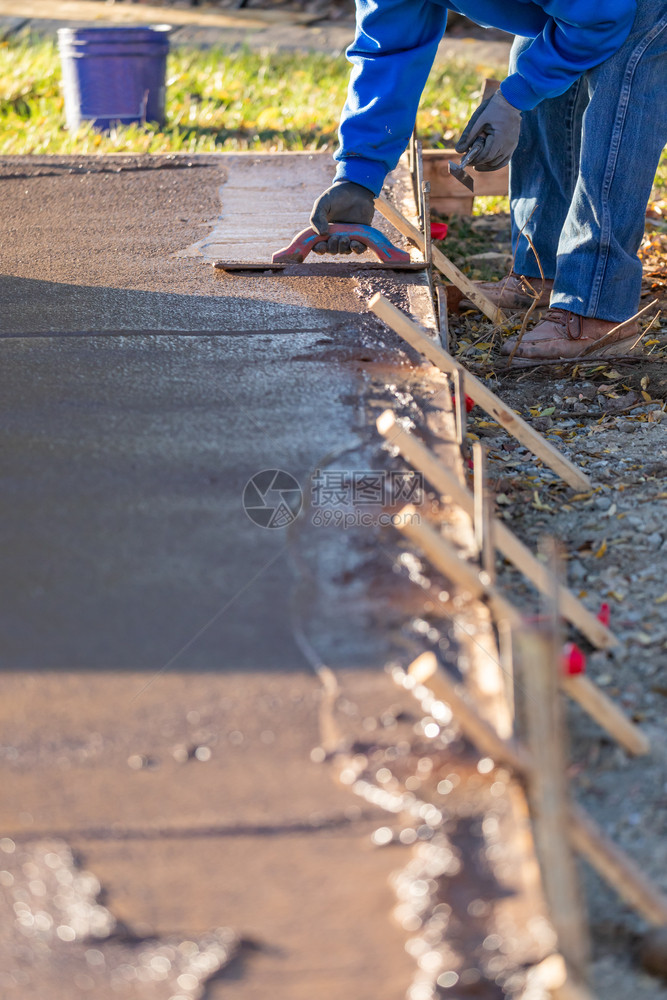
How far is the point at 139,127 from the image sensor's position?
19.5 ft

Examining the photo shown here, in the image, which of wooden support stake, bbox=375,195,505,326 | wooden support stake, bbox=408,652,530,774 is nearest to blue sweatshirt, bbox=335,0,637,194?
wooden support stake, bbox=375,195,505,326

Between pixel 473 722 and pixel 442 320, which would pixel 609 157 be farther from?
pixel 473 722

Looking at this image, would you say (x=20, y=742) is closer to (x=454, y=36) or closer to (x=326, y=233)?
(x=326, y=233)

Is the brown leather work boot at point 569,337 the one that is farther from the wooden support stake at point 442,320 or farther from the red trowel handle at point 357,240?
the red trowel handle at point 357,240

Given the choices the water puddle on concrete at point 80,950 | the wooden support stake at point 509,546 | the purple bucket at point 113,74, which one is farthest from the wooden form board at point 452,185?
the water puddle on concrete at point 80,950

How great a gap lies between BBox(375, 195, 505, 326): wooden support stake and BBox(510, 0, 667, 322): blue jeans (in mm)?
260

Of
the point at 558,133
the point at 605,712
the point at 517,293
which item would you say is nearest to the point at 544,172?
the point at 558,133

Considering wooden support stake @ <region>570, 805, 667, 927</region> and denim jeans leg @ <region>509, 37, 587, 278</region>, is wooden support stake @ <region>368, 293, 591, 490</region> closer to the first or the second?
denim jeans leg @ <region>509, 37, 587, 278</region>

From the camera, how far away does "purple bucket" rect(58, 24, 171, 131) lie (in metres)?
5.69

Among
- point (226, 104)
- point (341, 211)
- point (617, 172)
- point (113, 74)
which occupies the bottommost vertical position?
point (226, 104)

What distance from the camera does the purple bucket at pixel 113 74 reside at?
5.69 meters

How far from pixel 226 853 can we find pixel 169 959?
0.15 meters

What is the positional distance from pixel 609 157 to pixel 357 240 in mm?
840

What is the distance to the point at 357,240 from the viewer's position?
131 inches
